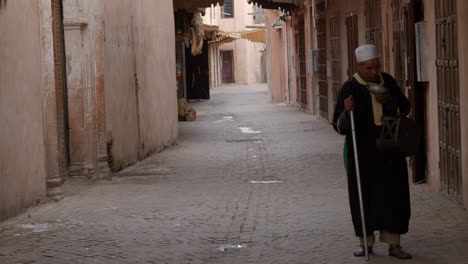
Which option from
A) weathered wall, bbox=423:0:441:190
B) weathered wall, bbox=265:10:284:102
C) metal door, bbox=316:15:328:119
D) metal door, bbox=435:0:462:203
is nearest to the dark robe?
metal door, bbox=435:0:462:203

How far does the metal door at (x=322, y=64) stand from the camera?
25266mm

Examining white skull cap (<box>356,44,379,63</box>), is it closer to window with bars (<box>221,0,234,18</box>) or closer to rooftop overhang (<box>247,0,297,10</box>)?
rooftop overhang (<box>247,0,297,10</box>)

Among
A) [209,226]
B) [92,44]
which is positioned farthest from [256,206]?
[92,44]

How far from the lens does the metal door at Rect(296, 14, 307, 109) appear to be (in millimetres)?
30750

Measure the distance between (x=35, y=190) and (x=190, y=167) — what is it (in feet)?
14.2

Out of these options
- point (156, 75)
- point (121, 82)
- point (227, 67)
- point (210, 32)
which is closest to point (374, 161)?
point (121, 82)

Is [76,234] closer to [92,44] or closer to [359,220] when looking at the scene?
[359,220]

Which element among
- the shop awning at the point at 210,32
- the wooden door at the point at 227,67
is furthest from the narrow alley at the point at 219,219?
the wooden door at the point at 227,67

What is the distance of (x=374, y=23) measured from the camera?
16172 mm

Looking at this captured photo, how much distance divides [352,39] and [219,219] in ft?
34.2

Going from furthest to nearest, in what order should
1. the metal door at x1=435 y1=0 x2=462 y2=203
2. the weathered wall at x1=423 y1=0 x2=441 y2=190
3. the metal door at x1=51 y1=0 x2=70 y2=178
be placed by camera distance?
the metal door at x1=51 y1=0 x2=70 y2=178 < the weathered wall at x1=423 y1=0 x2=441 y2=190 < the metal door at x1=435 y1=0 x2=462 y2=203

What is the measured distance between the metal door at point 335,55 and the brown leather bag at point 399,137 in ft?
47.6

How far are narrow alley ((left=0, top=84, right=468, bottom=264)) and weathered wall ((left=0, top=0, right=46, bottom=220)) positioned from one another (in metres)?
0.28

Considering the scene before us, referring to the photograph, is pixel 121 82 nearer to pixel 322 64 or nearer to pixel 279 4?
pixel 322 64
